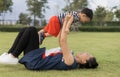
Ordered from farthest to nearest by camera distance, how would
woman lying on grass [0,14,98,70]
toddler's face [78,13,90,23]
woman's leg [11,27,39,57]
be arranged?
1. woman's leg [11,27,39,57]
2. toddler's face [78,13,90,23]
3. woman lying on grass [0,14,98,70]

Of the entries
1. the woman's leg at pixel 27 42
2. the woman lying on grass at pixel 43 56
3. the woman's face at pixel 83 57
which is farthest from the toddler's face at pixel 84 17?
the woman's leg at pixel 27 42

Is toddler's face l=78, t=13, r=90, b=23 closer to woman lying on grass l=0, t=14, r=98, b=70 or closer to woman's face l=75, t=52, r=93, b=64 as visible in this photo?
woman lying on grass l=0, t=14, r=98, b=70

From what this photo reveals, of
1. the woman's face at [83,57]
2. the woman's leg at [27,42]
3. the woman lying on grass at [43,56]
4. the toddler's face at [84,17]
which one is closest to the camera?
the woman lying on grass at [43,56]

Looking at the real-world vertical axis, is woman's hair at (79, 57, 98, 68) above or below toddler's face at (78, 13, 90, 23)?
below

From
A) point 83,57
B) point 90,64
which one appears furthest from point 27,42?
point 90,64

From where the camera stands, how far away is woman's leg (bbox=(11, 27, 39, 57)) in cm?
681

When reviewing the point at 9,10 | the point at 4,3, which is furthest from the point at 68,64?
the point at 9,10

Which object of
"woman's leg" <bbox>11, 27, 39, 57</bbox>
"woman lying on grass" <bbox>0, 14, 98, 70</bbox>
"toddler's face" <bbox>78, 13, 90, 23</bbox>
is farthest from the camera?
"woman's leg" <bbox>11, 27, 39, 57</bbox>

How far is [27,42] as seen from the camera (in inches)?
271

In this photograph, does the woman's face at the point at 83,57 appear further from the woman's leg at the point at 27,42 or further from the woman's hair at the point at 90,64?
the woman's leg at the point at 27,42

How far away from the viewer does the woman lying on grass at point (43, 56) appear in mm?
6328

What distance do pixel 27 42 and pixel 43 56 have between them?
471 millimetres

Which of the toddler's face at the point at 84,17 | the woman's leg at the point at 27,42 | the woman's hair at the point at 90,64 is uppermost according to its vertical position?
the toddler's face at the point at 84,17

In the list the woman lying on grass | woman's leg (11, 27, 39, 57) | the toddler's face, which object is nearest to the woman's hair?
the woman lying on grass
